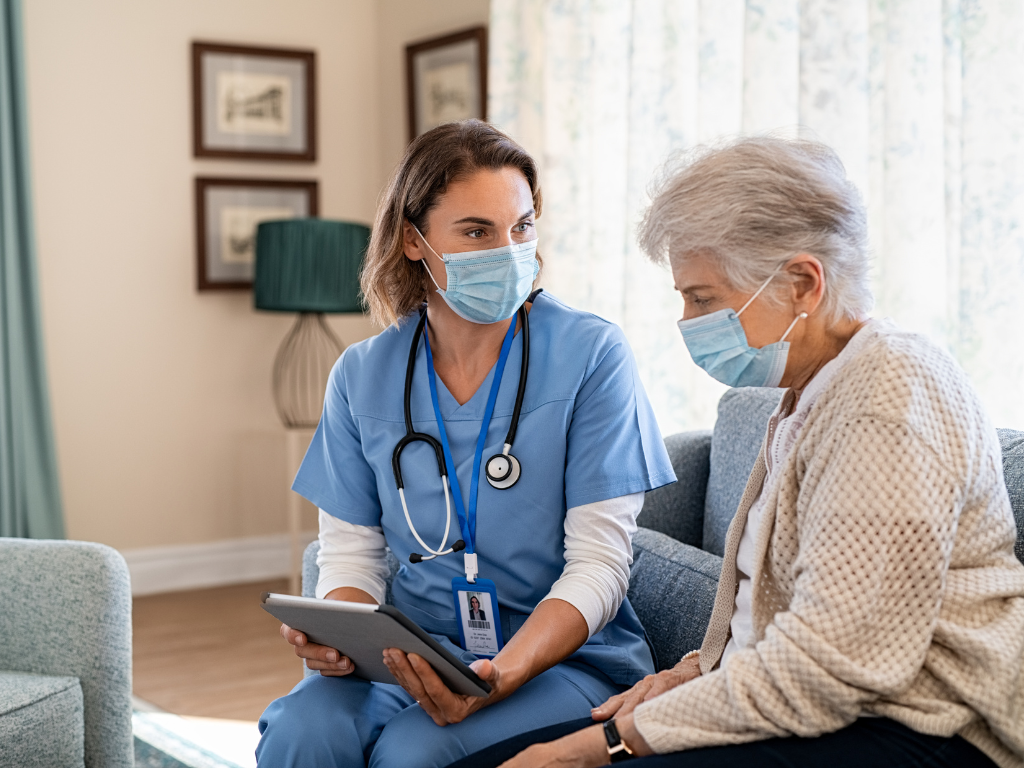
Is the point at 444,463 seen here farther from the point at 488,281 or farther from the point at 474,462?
the point at 488,281

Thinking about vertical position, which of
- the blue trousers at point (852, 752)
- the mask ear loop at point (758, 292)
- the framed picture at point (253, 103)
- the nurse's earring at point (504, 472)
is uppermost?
the framed picture at point (253, 103)

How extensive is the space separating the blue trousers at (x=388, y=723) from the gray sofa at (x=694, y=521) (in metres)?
0.19

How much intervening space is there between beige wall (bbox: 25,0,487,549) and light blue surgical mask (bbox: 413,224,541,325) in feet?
8.26

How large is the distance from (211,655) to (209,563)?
90cm

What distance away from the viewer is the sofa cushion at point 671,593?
157cm

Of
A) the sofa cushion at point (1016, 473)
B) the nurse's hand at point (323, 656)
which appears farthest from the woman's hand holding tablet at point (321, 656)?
Result: the sofa cushion at point (1016, 473)

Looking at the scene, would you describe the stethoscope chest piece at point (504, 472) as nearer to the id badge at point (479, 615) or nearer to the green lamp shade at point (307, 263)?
the id badge at point (479, 615)

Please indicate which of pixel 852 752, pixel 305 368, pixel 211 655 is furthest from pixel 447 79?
pixel 852 752

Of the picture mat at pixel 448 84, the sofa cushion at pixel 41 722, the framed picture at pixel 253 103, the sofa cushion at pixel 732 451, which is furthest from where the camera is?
the framed picture at pixel 253 103

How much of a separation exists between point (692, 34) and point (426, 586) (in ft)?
5.73

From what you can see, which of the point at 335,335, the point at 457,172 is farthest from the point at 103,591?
the point at 335,335

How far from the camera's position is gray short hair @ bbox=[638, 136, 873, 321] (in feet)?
3.73

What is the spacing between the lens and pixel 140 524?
13.0ft

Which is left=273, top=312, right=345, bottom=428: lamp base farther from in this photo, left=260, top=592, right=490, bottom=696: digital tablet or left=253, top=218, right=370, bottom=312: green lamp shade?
left=260, top=592, right=490, bottom=696: digital tablet
